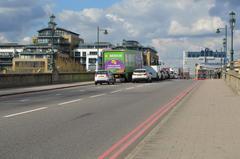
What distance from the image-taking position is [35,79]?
4600 cm

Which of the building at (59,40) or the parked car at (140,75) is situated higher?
the building at (59,40)

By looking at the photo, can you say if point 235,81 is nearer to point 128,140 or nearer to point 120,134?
point 120,134

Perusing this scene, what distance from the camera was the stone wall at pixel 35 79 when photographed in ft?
132

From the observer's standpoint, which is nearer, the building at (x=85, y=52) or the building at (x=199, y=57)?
the building at (x=199, y=57)

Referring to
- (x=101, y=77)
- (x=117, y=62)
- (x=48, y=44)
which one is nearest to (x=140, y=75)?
(x=117, y=62)

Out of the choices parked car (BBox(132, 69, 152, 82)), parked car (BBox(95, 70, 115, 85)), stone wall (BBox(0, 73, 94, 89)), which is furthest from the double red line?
parked car (BBox(132, 69, 152, 82))

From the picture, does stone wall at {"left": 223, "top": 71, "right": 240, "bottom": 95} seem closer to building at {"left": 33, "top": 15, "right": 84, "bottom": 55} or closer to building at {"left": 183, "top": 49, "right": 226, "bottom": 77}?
building at {"left": 183, "top": 49, "right": 226, "bottom": 77}

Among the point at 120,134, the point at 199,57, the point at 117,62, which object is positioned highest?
the point at 199,57

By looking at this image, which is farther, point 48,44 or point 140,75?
point 48,44

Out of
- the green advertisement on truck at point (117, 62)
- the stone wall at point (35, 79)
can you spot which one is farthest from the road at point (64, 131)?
the green advertisement on truck at point (117, 62)

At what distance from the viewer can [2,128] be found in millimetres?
13430

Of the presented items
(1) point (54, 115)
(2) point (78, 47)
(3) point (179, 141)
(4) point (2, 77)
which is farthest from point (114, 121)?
(2) point (78, 47)

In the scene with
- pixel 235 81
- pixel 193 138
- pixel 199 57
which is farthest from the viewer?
pixel 199 57

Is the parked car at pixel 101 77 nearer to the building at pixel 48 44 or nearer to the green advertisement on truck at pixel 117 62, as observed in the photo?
the green advertisement on truck at pixel 117 62
